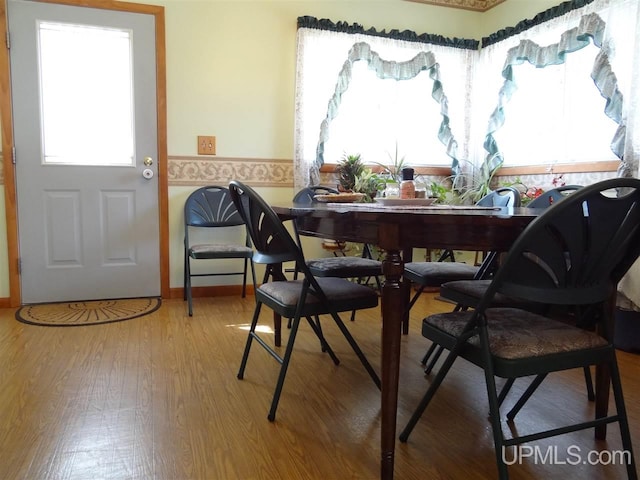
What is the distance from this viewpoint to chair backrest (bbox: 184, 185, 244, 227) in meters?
3.25

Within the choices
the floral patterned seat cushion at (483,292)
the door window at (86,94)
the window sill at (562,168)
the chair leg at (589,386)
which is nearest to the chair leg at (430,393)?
the floral patterned seat cushion at (483,292)

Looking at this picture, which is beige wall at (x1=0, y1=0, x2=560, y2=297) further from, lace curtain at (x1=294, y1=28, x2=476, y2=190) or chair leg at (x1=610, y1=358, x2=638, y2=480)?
chair leg at (x1=610, y1=358, x2=638, y2=480)

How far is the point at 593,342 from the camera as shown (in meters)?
1.20

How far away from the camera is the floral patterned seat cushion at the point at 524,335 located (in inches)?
44.8

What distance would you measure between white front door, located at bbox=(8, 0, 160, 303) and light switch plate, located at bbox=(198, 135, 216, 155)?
316 millimetres

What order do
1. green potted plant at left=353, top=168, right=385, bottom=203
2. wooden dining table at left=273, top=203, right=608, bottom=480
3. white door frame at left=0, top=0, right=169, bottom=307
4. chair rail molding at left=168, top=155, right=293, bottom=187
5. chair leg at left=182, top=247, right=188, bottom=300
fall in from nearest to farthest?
wooden dining table at left=273, top=203, right=608, bottom=480 < white door frame at left=0, top=0, right=169, bottom=307 < chair leg at left=182, top=247, right=188, bottom=300 < chair rail molding at left=168, top=155, right=293, bottom=187 < green potted plant at left=353, top=168, right=385, bottom=203

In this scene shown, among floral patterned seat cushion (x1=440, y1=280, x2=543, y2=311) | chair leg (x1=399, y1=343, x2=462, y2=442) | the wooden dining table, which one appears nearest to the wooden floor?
chair leg (x1=399, y1=343, x2=462, y2=442)

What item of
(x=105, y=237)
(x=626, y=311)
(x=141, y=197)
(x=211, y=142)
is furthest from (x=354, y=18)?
(x=626, y=311)

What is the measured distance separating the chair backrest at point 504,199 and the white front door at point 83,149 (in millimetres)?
2216

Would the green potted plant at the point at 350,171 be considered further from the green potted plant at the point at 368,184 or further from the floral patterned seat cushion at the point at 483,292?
the floral patterned seat cushion at the point at 483,292

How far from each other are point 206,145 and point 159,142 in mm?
320

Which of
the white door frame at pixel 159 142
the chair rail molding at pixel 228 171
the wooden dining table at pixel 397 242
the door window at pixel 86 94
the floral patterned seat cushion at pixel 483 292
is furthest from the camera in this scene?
the chair rail molding at pixel 228 171

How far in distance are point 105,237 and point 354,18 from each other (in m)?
2.49

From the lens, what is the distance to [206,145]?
11.0ft
